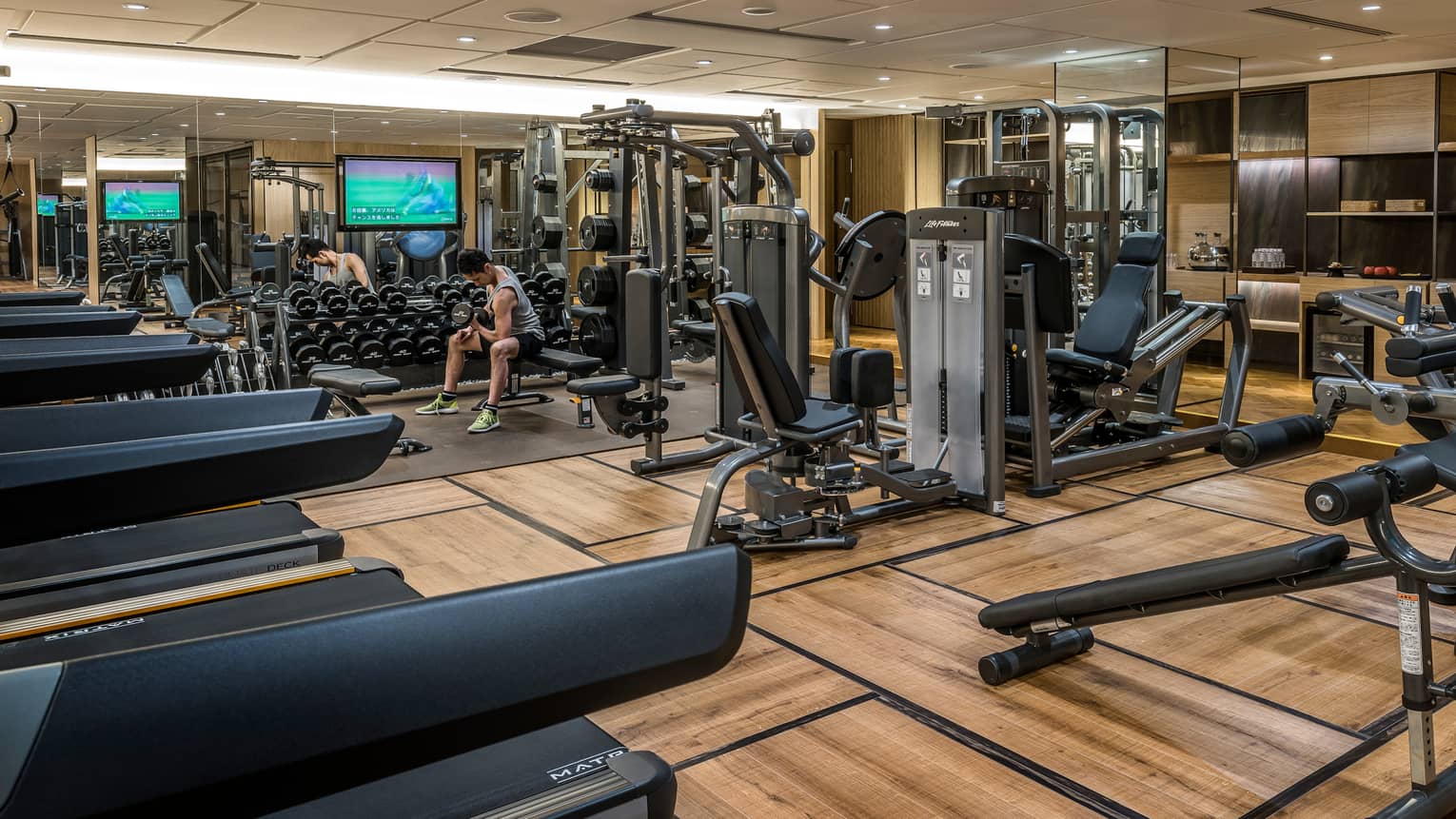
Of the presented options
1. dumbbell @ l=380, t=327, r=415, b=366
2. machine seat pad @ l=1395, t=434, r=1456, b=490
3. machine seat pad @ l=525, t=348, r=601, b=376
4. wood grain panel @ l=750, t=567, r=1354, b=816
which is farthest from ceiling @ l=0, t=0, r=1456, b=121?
machine seat pad @ l=1395, t=434, r=1456, b=490

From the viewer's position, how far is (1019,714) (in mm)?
2783

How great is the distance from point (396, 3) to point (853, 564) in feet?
10.9

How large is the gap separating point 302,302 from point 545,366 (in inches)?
67.9

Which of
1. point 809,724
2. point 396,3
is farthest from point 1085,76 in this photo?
point 809,724

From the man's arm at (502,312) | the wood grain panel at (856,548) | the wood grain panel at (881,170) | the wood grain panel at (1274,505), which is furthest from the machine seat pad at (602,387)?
the wood grain panel at (881,170)

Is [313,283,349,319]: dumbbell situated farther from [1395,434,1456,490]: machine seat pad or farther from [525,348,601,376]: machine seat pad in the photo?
[1395,434,1456,490]: machine seat pad

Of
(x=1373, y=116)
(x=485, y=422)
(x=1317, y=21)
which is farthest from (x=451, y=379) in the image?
(x=1373, y=116)

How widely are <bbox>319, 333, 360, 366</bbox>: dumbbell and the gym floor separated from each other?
2.87m

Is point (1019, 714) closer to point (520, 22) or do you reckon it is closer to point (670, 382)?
point (520, 22)

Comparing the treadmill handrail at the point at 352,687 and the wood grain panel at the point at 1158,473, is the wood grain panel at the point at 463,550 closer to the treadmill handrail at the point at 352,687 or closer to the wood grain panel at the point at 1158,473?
the wood grain panel at the point at 1158,473

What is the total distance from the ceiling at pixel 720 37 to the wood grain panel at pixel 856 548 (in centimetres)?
251

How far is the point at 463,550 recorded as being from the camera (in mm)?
4246

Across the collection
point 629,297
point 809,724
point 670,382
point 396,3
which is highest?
point 396,3

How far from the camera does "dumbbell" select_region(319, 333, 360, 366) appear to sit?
7547 mm
